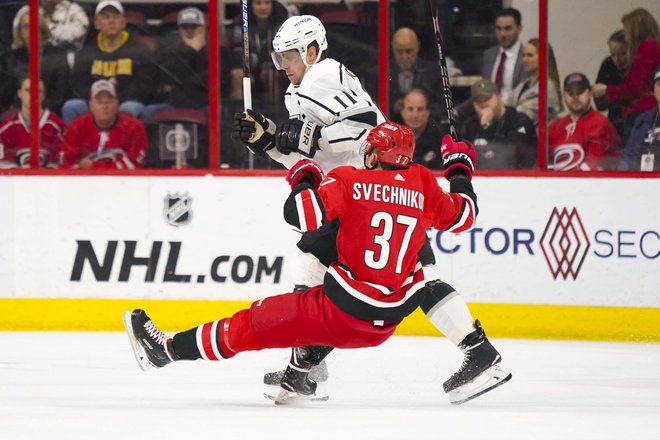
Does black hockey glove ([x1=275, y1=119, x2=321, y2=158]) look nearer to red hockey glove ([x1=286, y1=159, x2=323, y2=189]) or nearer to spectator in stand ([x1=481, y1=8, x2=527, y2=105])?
red hockey glove ([x1=286, y1=159, x2=323, y2=189])

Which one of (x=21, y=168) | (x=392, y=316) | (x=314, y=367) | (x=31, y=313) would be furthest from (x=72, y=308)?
(x=392, y=316)

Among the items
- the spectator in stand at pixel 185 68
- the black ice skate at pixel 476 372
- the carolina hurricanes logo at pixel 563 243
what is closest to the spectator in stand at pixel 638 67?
the carolina hurricanes logo at pixel 563 243

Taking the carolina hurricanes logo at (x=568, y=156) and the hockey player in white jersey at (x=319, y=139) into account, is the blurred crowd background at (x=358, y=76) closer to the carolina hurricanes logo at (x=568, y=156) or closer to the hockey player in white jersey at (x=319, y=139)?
the carolina hurricanes logo at (x=568, y=156)

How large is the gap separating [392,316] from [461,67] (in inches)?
111

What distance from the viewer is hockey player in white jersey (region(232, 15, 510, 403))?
4.29 meters

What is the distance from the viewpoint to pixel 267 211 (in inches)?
251

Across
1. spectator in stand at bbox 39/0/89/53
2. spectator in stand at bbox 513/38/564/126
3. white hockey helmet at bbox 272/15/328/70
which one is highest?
spectator in stand at bbox 39/0/89/53

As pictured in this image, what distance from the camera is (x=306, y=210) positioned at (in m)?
3.87

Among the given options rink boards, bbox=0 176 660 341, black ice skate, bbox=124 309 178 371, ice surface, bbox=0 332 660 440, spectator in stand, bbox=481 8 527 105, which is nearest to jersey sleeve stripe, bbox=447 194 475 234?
ice surface, bbox=0 332 660 440

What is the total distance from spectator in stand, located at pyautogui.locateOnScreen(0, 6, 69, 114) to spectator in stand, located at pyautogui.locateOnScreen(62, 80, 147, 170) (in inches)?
6.3

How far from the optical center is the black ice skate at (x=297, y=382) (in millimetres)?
4363

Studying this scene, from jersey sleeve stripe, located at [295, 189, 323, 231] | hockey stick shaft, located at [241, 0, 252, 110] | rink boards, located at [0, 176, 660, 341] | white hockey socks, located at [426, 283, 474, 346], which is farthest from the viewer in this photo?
rink boards, located at [0, 176, 660, 341]

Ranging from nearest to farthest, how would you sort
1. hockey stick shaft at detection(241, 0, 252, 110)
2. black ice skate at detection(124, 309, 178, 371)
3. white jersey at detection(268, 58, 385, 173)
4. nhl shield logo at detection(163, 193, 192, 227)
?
black ice skate at detection(124, 309, 178, 371) → white jersey at detection(268, 58, 385, 173) → hockey stick shaft at detection(241, 0, 252, 110) → nhl shield logo at detection(163, 193, 192, 227)

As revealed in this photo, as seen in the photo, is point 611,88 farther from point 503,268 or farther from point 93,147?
point 93,147
